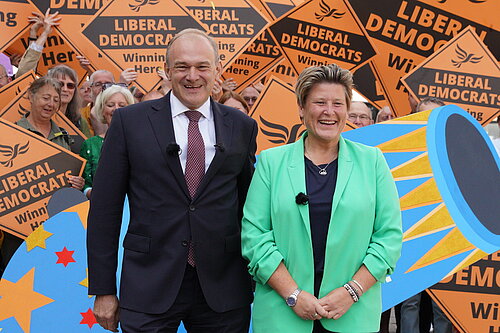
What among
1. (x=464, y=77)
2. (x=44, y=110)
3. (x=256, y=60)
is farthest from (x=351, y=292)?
(x=256, y=60)

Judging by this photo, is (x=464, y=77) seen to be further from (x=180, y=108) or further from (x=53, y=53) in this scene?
(x=53, y=53)

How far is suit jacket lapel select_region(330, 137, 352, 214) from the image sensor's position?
8.72 feet

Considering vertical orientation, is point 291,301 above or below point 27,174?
below

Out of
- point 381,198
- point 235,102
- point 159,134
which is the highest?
point 235,102

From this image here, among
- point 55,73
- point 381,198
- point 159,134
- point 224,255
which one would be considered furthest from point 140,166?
point 55,73

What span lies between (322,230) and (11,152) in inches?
104

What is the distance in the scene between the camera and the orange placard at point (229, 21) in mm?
5188

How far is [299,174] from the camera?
273 cm

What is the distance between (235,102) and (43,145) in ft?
4.44

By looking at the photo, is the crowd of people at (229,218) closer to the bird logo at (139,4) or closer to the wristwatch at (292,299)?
the wristwatch at (292,299)

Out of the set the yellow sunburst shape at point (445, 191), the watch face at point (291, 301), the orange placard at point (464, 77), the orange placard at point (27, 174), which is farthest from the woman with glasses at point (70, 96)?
the watch face at point (291, 301)

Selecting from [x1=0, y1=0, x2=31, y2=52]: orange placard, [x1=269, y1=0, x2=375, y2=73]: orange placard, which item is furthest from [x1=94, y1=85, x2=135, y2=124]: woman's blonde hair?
[x1=269, y1=0, x2=375, y2=73]: orange placard

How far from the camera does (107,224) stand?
2756 mm

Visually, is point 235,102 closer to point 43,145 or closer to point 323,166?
point 43,145
